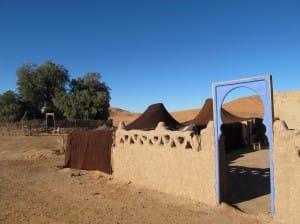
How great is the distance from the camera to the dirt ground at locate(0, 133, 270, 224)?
256 inches

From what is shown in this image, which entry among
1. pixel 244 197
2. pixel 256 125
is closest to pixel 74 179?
pixel 244 197

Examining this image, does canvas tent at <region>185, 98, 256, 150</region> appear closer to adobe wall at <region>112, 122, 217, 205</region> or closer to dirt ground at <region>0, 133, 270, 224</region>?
adobe wall at <region>112, 122, 217, 205</region>

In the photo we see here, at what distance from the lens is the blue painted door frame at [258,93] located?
20.2 ft

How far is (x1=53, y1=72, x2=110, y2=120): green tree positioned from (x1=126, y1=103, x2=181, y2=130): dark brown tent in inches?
766

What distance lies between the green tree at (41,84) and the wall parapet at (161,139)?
97.7ft

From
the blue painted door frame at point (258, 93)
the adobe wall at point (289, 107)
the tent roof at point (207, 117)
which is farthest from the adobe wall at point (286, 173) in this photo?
the tent roof at point (207, 117)

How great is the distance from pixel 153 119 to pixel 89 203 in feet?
30.0

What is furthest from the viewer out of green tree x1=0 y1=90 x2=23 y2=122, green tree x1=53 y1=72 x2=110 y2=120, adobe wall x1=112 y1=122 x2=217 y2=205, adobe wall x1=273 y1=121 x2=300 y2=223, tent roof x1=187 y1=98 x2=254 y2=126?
green tree x1=53 y1=72 x2=110 y2=120

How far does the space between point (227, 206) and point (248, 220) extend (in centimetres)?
76

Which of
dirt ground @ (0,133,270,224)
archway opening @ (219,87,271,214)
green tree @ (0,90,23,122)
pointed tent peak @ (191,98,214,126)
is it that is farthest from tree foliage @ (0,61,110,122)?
dirt ground @ (0,133,270,224)

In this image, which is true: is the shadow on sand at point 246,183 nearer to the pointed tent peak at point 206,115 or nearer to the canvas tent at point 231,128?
the canvas tent at point 231,128

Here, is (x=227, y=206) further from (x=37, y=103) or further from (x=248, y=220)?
(x=37, y=103)

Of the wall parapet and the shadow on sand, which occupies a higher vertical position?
the wall parapet

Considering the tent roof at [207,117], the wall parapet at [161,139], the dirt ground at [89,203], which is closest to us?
the dirt ground at [89,203]
